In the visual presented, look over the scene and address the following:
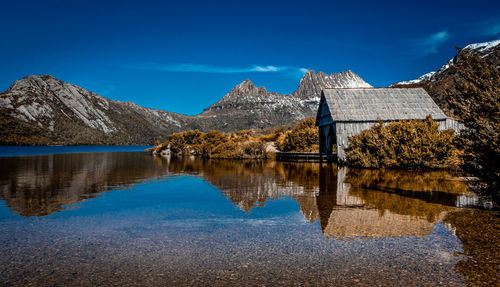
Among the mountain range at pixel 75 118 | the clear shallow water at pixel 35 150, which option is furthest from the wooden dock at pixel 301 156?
the mountain range at pixel 75 118

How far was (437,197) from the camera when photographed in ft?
38.2

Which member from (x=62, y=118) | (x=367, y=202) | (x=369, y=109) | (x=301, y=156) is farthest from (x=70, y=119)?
(x=367, y=202)

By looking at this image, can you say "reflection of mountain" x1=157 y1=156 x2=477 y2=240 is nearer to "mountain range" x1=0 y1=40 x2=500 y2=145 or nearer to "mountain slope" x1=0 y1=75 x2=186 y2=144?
"mountain range" x1=0 y1=40 x2=500 y2=145

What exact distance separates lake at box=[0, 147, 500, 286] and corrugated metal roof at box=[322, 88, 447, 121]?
54.0 feet

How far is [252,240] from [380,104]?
26.0 metres

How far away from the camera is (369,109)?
95.2ft

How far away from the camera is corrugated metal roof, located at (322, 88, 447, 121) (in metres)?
28.3

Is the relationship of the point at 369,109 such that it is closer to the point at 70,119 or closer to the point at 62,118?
the point at 62,118

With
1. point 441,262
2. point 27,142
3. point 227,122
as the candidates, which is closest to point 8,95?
point 27,142

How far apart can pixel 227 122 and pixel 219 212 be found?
17079cm

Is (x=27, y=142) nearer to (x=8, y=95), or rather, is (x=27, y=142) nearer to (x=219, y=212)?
(x=8, y=95)

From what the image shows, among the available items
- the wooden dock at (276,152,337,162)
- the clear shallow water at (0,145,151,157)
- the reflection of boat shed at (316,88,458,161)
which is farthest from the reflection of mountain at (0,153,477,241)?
the clear shallow water at (0,145,151,157)

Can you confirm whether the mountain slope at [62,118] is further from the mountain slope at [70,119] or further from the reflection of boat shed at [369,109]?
the reflection of boat shed at [369,109]

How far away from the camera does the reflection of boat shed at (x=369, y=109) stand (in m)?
28.0
